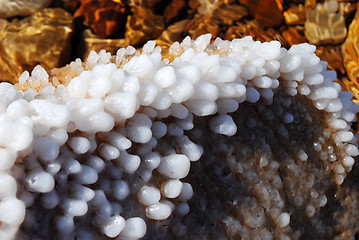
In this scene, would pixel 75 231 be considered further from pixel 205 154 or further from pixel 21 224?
pixel 205 154

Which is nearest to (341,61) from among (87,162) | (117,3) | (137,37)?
(137,37)

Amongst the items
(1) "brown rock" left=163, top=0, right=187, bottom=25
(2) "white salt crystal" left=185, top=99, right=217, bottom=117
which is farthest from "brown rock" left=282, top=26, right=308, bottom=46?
(2) "white salt crystal" left=185, top=99, right=217, bottom=117

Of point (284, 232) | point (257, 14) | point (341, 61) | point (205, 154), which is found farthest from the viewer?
point (257, 14)

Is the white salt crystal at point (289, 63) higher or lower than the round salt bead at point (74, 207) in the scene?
lower

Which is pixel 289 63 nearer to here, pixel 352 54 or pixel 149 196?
pixel 149 196

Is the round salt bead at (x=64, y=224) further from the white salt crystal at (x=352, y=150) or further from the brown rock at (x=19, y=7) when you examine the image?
the brown rock at (x=19, y=7)

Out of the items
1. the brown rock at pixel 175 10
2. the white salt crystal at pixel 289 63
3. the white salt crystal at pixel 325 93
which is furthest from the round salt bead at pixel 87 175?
the brown rock at pixel 175 10
